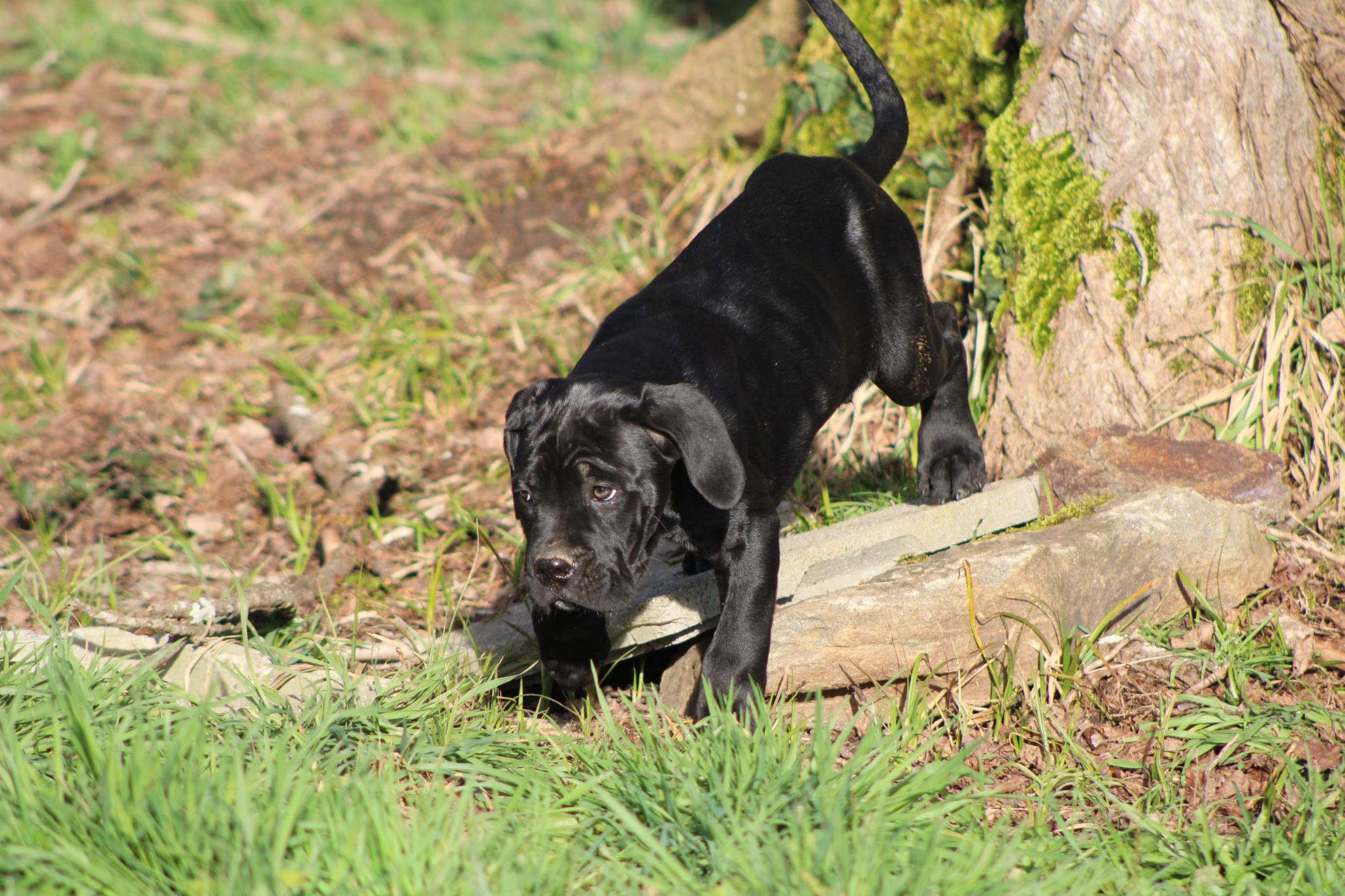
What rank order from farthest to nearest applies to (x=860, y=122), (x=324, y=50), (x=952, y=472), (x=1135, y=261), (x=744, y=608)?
(x=324, y=50)
(x=860, y=122)
(x=1135, y=261)
(x=952, y=472)
(x=744, y=608)

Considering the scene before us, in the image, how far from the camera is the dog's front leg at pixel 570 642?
3.69m

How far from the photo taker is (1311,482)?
4441mm

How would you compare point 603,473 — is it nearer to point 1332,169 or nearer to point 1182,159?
point 1182,159

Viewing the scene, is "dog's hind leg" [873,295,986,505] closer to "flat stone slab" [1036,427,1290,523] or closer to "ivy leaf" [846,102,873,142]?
"flat stone slab" [1036,427,1290,523]

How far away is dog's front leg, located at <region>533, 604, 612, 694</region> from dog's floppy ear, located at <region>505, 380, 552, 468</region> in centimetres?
52

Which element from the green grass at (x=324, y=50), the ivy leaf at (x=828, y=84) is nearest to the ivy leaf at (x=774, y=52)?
the ivy leaf at (x=828, y=84)

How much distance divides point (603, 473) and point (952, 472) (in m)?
1.70

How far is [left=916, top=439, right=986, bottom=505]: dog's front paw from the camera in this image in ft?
14.7

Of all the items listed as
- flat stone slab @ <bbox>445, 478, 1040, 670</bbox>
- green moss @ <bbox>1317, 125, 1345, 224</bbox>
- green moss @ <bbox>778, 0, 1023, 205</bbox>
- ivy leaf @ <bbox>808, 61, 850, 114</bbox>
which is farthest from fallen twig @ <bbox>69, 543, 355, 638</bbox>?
green moss @ <bbox>1317, 125, 1345, 224</bbox>

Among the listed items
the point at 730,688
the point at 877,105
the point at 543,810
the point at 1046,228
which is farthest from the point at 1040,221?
the point at 543,810

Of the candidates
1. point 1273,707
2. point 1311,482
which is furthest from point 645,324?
point 1311,482

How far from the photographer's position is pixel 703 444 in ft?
10.6

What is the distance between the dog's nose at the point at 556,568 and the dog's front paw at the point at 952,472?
67.0 inches

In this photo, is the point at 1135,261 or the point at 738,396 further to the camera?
the point at 1135,261
